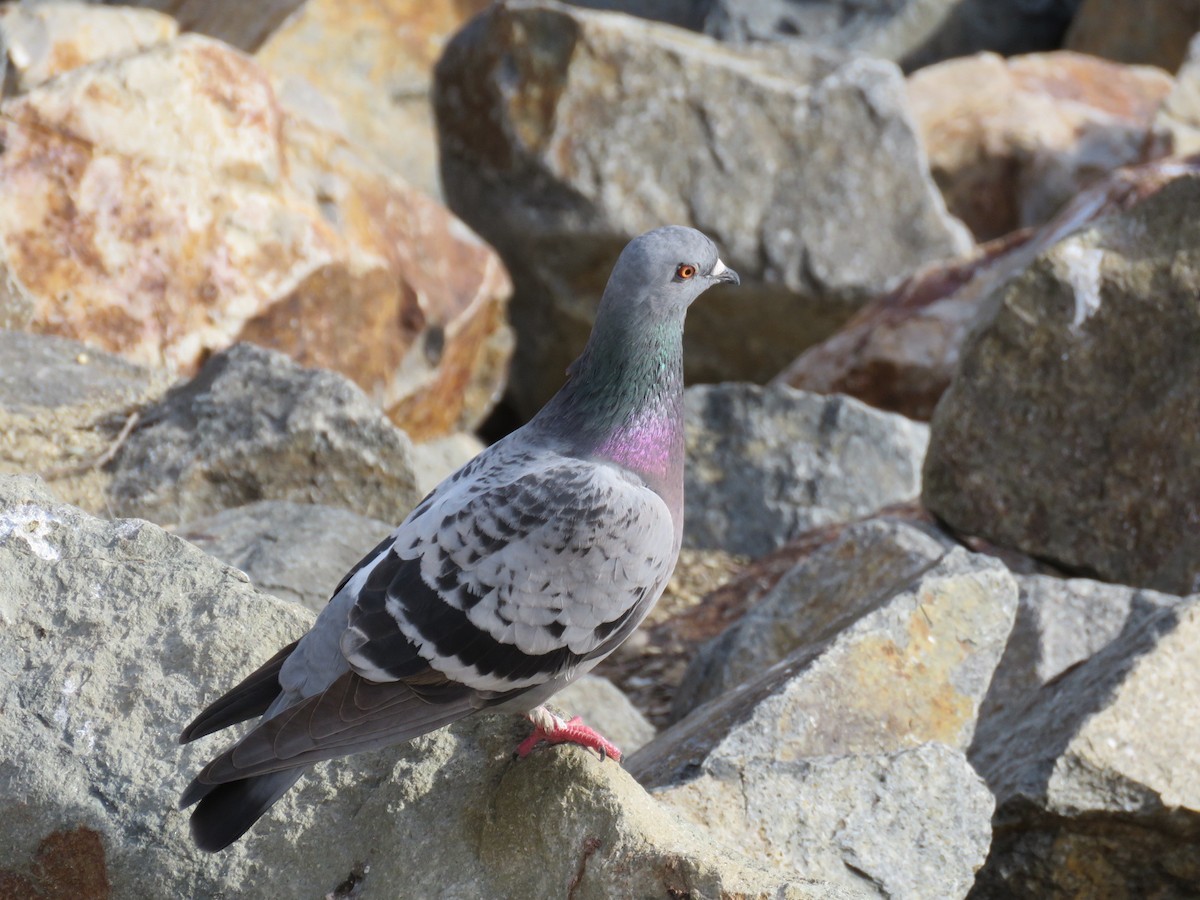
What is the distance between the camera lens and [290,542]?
427 cm

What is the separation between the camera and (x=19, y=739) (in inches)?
115

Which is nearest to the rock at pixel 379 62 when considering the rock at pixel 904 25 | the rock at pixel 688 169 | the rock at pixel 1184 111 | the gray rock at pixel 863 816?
the rock at pixel 904 25

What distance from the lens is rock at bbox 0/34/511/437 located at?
5785 millimetres

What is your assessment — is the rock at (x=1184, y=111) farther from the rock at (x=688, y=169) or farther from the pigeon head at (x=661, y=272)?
the pigeon head at (x=661, y=272)

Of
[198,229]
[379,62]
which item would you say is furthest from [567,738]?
[379,62]

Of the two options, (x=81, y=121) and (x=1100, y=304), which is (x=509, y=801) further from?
(x=81, y=121)

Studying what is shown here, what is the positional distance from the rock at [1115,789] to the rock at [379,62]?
11.8 metres

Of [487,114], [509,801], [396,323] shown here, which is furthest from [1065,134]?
[509,801]

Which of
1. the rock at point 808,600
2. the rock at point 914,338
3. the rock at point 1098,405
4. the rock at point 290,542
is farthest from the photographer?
the rock at point 914,338

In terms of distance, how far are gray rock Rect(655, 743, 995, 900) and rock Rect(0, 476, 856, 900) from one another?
1.59ft

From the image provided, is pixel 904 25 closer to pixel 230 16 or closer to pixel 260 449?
pixel 230 16

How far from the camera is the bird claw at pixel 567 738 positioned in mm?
2965

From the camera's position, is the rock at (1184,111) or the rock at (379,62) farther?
the rock at (379,62)

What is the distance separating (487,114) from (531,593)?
22.2ft
